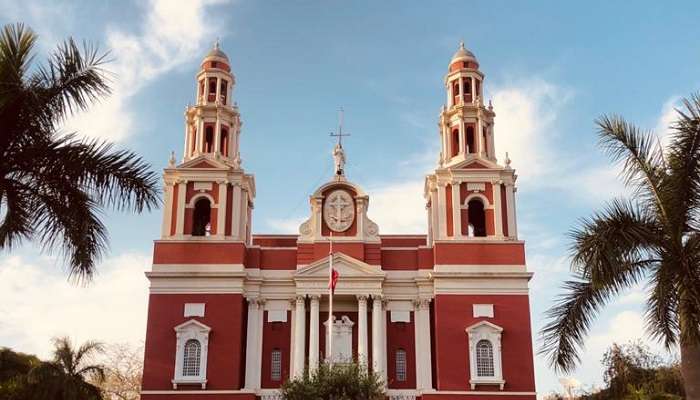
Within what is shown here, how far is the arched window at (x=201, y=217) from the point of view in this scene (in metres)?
38.7

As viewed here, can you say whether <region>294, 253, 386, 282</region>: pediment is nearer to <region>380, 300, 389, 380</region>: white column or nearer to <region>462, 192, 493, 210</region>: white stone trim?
<region>380, 300, 389, 380</region>: white column

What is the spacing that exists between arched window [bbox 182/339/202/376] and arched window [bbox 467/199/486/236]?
44.9ft

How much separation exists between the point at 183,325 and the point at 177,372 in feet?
6.54

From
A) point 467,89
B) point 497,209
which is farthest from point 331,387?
point 467,89

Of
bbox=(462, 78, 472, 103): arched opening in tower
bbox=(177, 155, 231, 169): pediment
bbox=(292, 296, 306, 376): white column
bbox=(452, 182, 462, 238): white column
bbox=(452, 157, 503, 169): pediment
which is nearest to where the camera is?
bbox=(292, 296, 306, 376): white column

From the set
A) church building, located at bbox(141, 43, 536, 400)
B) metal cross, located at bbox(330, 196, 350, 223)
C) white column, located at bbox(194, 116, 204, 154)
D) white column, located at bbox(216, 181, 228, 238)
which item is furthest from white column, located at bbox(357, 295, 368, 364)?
white column, located at bbox(194, 116, 204, 154)

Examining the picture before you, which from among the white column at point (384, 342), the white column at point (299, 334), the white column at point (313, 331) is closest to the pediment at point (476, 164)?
the white column at point (384, 342)

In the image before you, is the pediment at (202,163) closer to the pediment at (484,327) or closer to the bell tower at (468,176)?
the bell tower at (468,176)

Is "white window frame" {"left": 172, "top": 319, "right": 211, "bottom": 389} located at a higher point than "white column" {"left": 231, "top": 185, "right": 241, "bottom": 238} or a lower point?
lower

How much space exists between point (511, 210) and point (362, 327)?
8.74m

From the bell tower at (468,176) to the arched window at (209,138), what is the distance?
35.0 ft

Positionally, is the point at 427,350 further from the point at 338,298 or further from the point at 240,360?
the point at 240,360

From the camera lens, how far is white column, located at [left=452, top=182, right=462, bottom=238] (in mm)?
37594

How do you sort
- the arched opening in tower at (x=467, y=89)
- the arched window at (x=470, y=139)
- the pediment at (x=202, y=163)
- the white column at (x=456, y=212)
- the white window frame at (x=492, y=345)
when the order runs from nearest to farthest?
the white window frame at (x=492, y=345), the white column at (x=456, y=212), the pediment at (x=202, y=163), the arched window at (x=470, y=139), the arched opening in tower at (x=467, y=89)
